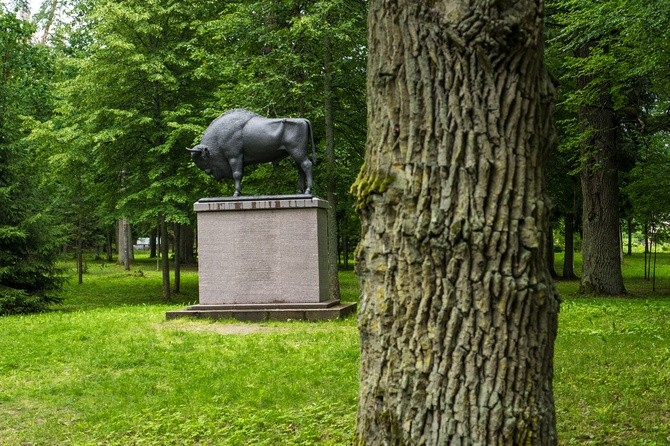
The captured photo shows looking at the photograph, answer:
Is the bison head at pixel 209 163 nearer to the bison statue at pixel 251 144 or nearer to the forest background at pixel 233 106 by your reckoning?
the bison statue at pixel 251 144

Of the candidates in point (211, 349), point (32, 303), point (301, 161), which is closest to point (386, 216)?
point (211, 349)

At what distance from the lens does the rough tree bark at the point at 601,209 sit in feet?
55.0

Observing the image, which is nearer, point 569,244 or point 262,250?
point 262,250

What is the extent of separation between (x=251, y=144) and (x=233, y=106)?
3945mm

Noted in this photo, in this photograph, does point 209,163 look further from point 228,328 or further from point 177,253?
point 177,253

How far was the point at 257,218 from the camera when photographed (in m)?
12.6

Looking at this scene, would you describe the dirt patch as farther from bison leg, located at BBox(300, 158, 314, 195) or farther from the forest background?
the forest background

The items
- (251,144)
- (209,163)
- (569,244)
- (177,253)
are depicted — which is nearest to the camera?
(251,144)

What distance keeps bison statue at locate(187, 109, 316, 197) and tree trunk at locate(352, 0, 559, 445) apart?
984 centimetres

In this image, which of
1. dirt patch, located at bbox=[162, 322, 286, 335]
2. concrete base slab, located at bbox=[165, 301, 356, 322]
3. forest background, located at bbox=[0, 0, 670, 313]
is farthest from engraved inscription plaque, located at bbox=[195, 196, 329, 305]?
forest background, located at bbox=[0, 0, 670, 313]

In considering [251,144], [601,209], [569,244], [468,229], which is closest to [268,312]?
[251,144]

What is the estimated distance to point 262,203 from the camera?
1245cm

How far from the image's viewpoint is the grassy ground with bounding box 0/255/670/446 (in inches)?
210

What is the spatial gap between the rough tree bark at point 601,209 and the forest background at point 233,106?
0.11 ft
